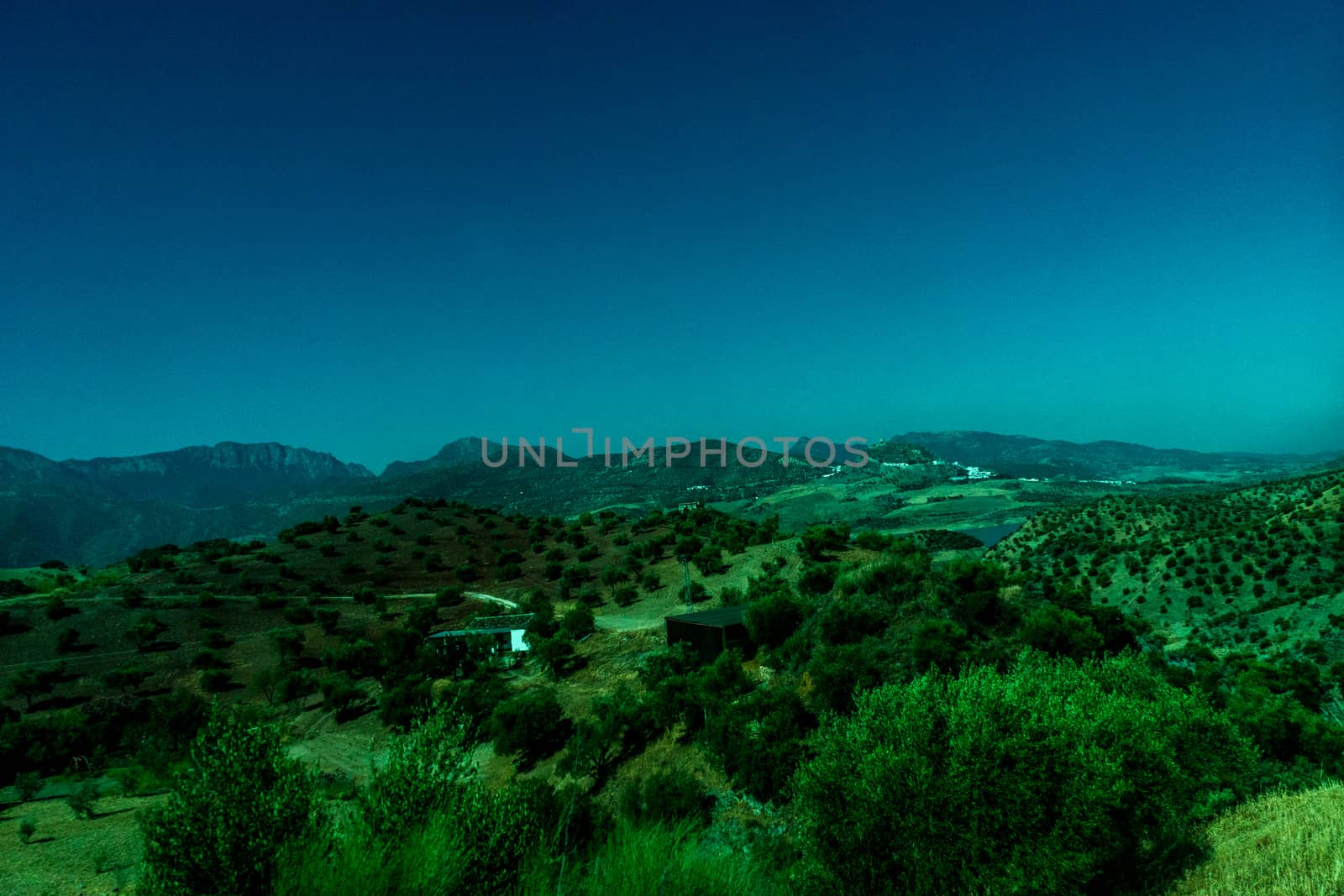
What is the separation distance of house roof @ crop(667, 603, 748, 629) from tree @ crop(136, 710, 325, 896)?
22.2 metres

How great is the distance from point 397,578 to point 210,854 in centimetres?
6654

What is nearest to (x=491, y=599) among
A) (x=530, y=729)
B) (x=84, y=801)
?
(x=530, y=729)

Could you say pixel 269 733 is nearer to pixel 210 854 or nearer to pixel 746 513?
pixel 210 854

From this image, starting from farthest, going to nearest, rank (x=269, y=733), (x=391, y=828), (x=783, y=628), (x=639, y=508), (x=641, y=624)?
(x=639, y=508)
(x=641, y=624)
(x=783, y=628)
(x=269, y=733)
(x=391, y=828)

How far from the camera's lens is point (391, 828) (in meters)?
10.3

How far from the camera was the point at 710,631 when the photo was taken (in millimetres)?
31406

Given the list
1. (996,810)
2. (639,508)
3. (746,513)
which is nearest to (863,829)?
(996,810)

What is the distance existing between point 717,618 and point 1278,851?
23347mm

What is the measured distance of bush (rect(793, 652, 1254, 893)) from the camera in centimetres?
1090

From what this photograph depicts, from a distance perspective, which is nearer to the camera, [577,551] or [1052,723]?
[1052,723]

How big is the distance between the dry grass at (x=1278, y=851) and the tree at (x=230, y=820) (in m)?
14.8

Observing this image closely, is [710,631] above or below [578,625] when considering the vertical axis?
above

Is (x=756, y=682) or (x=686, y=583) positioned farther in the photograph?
(x=686, y=583)

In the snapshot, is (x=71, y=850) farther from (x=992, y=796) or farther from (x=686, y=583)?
(x=686, y=583)
